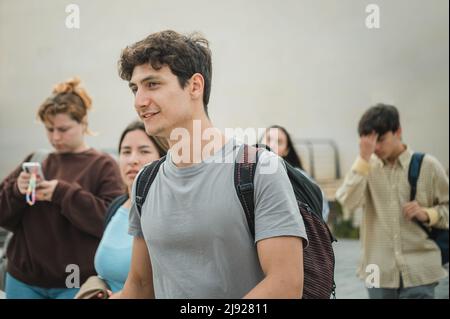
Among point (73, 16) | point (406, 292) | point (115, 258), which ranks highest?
point (73, 16)

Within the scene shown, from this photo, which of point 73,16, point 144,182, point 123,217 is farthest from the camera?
point 73,16

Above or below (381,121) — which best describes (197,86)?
above

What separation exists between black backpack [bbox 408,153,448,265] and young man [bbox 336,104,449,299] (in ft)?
0.08

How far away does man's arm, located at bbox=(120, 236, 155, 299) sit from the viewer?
1.85 meters

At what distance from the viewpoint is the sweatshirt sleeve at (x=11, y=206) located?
3.43 m

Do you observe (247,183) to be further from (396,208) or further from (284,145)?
(284,145)

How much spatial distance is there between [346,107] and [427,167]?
2.93m

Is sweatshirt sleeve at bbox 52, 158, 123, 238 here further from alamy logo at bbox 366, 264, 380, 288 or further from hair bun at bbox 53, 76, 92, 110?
alamy logo at bbox 366, 264, 380, 288

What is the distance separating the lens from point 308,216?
1661mm

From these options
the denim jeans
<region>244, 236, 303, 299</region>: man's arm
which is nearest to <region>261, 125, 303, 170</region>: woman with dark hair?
the denim jeans

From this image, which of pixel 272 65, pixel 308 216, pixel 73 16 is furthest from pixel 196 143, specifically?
pixel 272 65

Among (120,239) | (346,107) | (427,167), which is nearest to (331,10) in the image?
(346,107)

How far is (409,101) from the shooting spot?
20.2 feet

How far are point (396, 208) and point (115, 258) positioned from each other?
1.82 metres
